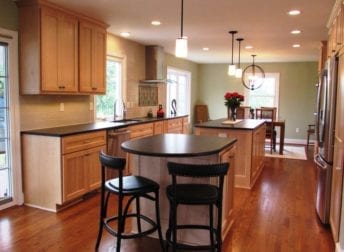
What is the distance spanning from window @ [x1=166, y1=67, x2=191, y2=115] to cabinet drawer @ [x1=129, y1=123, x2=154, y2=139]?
2.70m

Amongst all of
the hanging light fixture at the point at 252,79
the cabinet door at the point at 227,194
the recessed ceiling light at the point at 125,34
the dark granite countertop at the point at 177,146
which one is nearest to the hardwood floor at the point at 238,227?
the cabinet door at the point at 227,194

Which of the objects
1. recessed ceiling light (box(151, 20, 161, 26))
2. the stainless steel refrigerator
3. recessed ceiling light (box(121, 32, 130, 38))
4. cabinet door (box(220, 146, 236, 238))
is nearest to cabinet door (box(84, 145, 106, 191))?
cabinet door (box(220, 146, 236, 238))

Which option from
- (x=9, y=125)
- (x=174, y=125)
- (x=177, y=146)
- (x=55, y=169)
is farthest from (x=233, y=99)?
(x=9, y=125)

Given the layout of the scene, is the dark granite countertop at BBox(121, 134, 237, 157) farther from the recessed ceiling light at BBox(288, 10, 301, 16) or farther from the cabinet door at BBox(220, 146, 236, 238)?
the recessed ceiling light at BBox(288, 10, 301, 16)

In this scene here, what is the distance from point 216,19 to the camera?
453 cm

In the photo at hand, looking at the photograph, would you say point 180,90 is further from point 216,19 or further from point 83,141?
point 83,141

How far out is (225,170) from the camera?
91.0 inches

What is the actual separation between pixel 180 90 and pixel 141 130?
429 centimetres

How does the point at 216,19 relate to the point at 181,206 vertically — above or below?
above

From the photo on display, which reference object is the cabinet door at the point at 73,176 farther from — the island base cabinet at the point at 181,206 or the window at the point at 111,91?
the window at the point at 111,91

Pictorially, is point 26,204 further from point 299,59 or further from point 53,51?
point 299,59

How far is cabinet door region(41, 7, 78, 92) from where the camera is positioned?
3.82 m

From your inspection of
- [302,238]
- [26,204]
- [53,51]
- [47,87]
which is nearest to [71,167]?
[26,204]

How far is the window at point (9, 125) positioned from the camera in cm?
374
